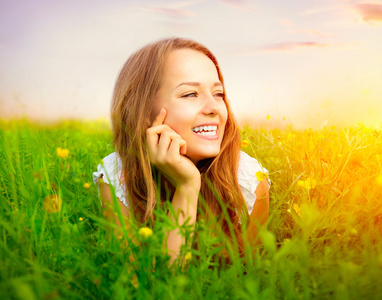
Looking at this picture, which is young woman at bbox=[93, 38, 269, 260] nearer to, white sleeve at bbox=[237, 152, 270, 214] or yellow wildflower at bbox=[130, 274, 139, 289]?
white sleeve at bbox=[237, 152, 270, 214]

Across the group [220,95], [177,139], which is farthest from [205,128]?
[220,95]

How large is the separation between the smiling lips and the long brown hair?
9.0 inches

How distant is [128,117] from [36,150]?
0.62 metres

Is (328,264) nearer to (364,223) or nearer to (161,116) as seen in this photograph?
(364,223)

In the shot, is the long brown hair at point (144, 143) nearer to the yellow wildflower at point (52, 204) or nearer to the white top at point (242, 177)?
the white top at point (242, 177)

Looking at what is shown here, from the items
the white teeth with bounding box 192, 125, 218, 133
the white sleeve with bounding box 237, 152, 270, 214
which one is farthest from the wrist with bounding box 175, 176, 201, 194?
the white sleeve with bounding box 237, 152, 270, 214

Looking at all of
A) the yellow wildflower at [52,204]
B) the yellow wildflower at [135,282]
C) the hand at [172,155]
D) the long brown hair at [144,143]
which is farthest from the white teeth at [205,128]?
the yellow wildflower at [135,282]

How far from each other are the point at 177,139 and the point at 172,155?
0.36ft

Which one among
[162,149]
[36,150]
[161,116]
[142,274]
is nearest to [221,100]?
[161,116]

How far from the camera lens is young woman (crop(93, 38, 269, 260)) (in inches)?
77.6

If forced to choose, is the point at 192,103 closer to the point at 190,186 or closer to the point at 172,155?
the point at 172,155

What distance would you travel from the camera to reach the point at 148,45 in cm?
238

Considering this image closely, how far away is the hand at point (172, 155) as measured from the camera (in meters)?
1.87

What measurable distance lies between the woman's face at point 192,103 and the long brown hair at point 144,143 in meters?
0.09
